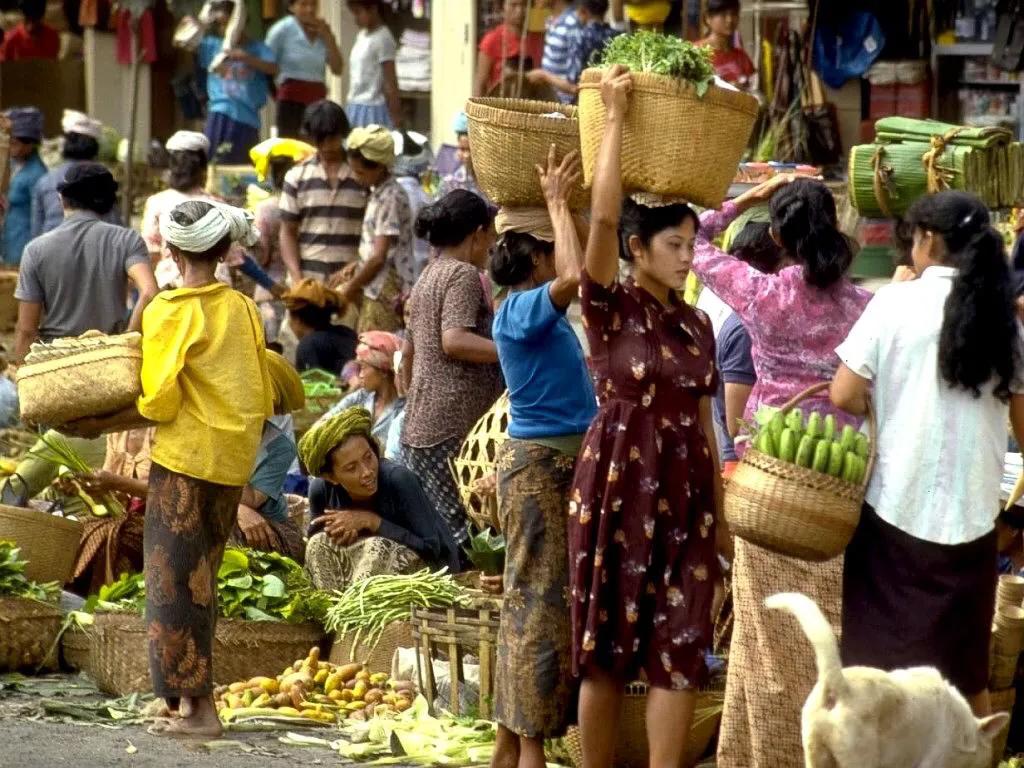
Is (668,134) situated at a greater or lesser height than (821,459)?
greater

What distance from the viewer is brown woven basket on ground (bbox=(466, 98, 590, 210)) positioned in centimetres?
620

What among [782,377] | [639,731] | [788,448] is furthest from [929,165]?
[639,731]

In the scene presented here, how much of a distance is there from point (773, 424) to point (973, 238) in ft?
2.37

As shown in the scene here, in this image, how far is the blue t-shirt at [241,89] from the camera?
16.2m

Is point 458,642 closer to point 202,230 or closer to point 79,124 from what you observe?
point 202,230

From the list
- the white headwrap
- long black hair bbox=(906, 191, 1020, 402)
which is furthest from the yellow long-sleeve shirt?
the white headwrap

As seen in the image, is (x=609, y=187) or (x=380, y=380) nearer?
(x=609, y=187)

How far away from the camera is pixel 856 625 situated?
18.4 feet

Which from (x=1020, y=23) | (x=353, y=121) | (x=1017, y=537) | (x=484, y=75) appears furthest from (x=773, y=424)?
(x=353, y=121)

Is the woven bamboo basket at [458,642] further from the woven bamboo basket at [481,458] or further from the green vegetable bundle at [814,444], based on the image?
the green vegetable bundle at [814,444]

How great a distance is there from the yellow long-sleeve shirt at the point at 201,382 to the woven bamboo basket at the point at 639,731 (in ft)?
4.88

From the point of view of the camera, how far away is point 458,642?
6.98m

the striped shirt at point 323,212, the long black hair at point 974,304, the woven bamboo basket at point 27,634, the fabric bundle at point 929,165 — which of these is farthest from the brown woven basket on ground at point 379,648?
the striped shirt at point 323,212

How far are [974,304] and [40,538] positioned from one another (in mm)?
4508
